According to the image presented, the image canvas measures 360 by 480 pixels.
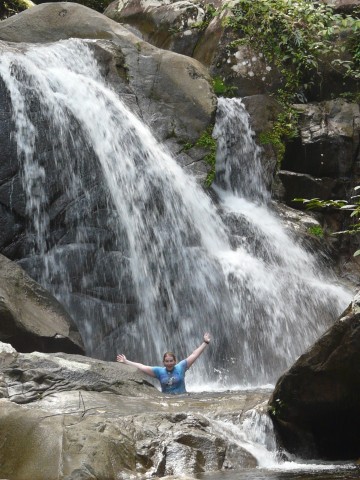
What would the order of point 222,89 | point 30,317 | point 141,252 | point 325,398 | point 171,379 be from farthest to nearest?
point 222,89 < point 141,252 < point 30,317 < point 171,379 < point 325,398

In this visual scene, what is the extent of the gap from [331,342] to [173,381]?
10.3ft

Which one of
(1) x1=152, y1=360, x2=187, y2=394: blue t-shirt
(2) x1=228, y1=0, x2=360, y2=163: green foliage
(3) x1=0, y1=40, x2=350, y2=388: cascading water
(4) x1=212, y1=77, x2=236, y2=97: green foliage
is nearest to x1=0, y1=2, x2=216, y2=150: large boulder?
(4) x1=212, y1=77, x2=236, y2=97: green foliage

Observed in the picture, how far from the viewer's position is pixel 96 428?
18.8 ft

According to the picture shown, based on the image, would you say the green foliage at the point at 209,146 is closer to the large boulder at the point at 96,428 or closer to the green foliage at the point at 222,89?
the green foliage at the point at 222,89

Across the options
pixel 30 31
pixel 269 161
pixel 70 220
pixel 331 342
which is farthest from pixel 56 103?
pixel 331 342

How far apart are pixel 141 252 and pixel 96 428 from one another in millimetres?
5976

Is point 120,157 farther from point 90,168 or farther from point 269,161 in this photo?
point 269,161

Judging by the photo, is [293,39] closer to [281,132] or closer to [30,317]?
[281,132]

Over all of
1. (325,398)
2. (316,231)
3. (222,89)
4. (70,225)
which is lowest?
(325,398)

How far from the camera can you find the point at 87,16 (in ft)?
50.2

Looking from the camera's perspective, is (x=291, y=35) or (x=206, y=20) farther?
(x=206, y=20)

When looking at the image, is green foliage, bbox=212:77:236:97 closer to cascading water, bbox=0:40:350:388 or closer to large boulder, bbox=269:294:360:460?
cascading water, bbox=0:40:350:388

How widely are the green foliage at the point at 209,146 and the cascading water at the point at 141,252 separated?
65cm

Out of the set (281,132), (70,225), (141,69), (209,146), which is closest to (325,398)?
(70,225)
